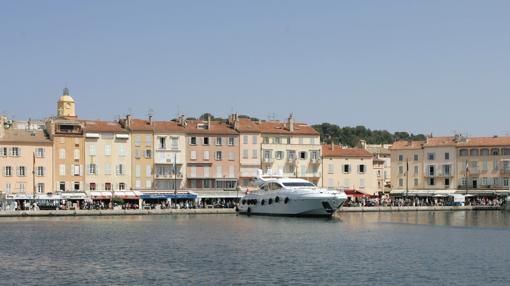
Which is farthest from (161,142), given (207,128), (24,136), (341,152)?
(341,152)

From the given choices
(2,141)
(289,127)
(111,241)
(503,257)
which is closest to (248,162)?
(289,127)

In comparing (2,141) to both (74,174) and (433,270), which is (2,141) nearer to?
(74,174)

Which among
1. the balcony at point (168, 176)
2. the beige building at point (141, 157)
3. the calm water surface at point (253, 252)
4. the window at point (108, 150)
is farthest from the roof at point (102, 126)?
the calm water surface at point (253, 252)

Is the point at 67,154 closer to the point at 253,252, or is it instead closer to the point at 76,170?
the point at 76,170

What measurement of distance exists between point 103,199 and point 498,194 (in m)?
52.3

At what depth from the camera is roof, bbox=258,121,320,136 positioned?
117 metres

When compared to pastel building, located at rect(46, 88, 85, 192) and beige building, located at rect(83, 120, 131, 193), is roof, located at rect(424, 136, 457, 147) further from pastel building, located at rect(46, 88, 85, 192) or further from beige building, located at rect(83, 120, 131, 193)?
pastel building, located at rect(46, 88, 85, 192)

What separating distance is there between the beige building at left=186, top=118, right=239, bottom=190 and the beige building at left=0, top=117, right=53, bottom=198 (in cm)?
1703

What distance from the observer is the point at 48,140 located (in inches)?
4149

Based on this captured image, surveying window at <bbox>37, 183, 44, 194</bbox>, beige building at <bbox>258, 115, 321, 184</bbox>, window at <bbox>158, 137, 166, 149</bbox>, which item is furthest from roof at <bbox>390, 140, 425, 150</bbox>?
window at <bbox>37, 183, 44, 194</bbox>

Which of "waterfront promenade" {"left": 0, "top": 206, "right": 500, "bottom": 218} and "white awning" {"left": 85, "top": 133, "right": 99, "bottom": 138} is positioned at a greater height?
"white awning" {"left": 85, "top": 133, "right": 99, "bottom": 138}

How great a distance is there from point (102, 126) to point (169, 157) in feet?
28.7

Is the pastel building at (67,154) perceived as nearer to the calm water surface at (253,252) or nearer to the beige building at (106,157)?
the beige building at (106,157)

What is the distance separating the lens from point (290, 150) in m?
118
